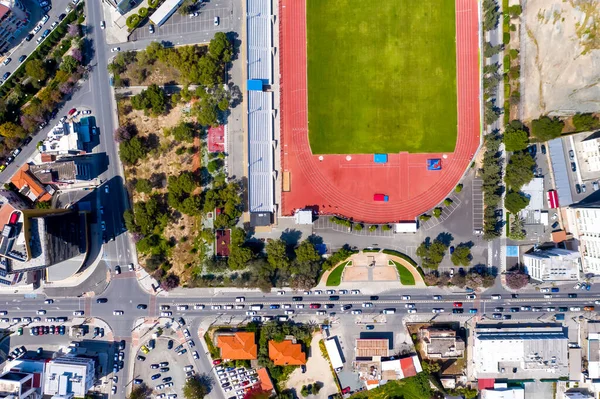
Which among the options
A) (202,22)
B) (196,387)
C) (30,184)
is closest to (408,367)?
(196,387)

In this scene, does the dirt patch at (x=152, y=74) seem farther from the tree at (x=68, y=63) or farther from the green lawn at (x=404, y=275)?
the green lawn at (x=404, y=275)

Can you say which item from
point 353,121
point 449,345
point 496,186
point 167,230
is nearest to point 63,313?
point 167,230

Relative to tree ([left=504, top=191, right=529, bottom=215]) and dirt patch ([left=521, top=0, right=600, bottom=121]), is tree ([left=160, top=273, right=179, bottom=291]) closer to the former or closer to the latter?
tree ([left=504, top=191, right=529, bottom=215])

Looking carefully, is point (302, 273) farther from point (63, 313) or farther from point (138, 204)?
point (63, 313)

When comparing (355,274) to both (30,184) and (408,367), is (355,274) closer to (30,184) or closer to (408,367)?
(408,367)

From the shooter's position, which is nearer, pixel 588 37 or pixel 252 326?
pixel 588 37

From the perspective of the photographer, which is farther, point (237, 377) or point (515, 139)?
point (237, 377)

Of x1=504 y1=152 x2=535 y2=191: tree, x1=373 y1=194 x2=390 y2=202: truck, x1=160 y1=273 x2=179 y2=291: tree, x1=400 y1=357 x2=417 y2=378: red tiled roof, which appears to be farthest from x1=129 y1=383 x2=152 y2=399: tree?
x1=504 y1=152 x2=535 y2=191: tree
